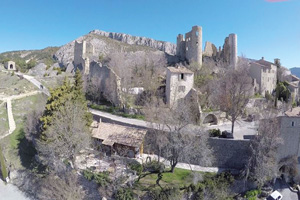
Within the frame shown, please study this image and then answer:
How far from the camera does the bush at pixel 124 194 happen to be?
57.4 feet

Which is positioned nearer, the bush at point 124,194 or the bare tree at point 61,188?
the bush at point 124,194

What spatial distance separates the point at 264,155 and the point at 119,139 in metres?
14.2

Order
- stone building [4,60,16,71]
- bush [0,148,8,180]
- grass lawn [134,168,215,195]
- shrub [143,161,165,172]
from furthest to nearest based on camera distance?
stone building [4,60,16,71] → bush [0,148,8,180] → shrub [143,161,165,172] → grass lawn [134,168,215,195]

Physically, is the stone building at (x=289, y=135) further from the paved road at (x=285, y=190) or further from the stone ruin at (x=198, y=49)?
the stone ruin at (x=198, y=49)

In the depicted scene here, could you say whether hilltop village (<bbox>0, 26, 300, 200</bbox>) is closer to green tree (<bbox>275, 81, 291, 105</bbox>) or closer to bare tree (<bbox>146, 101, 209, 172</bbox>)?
bare tree (<bbox>146, 101, 209, 172</bbox>)

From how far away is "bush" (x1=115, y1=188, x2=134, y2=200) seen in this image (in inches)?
689

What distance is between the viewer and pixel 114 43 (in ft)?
249

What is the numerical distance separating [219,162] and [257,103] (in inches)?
602

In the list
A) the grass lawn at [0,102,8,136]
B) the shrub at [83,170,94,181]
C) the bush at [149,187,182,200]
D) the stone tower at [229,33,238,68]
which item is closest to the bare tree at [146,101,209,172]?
the bush at [149,187,182,200]

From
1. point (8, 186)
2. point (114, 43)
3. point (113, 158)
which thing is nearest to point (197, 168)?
point (113, 158)

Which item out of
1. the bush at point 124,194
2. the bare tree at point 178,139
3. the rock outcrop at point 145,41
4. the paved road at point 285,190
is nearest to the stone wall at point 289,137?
the paved road at point 285,190

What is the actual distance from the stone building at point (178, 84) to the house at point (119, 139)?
7.28 m

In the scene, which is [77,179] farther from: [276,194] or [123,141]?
[276,194]

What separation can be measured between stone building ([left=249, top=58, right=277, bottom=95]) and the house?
2358cm
